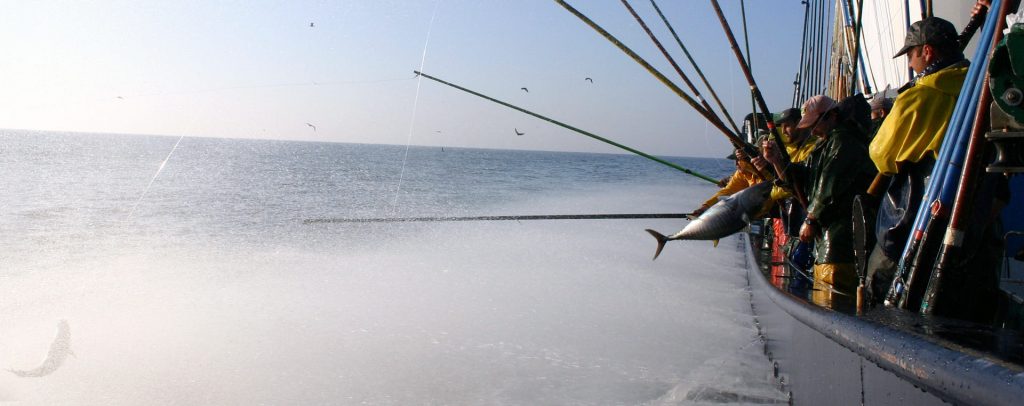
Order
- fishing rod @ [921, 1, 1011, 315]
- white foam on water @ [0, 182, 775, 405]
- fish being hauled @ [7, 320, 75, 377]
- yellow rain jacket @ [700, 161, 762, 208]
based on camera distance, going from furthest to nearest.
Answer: fish being hauled @ [7, 320, 75, 377]
yellow rain jacket @ [700, 161, 762, 208]
white foam on water @ [0, 182, 775, 405]
fishing rod @ [921, 1, 1011, 315]

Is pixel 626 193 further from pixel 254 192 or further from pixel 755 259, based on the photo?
pixel 755 259

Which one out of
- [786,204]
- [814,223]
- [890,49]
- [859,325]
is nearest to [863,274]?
[859,325]

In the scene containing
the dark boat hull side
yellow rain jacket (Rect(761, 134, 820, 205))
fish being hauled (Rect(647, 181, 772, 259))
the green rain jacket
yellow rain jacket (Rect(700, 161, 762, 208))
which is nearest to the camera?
the dark boat hull side

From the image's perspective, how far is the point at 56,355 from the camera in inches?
260

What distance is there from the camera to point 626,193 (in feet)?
113

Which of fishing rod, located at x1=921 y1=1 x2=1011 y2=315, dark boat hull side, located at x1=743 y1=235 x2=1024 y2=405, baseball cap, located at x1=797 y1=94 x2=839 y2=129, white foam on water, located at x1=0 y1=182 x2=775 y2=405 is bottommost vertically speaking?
white foam on water, located at x1=0 y1=182 x2=775 y2=405

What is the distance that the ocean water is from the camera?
19.0 feet

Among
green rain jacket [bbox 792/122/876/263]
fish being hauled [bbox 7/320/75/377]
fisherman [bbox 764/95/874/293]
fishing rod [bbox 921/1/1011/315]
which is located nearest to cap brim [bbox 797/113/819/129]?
fisherman [bbox 764/95/874/293]

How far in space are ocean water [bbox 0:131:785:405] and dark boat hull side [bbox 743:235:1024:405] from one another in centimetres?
200

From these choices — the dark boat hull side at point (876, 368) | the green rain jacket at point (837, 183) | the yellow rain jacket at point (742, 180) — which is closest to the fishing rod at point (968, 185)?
the dark boat hull side at point (876, 368)

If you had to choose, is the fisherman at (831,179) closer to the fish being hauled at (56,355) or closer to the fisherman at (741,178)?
the fisherman at (741,178)

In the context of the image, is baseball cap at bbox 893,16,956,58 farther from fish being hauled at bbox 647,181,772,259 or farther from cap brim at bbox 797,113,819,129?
fish being hauled at bbox 647,181,772,259

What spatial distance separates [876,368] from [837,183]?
159 cm

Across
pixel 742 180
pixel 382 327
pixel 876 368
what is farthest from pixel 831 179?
pixel 382 327
